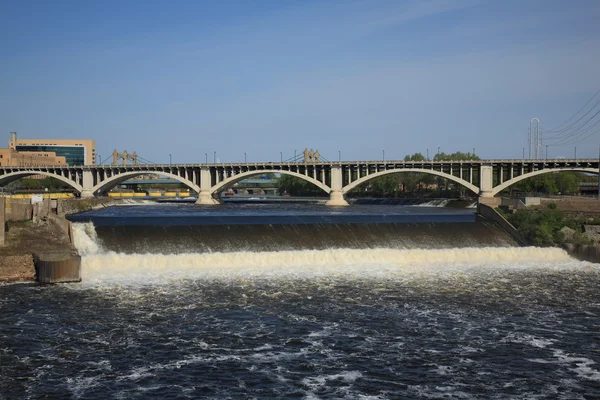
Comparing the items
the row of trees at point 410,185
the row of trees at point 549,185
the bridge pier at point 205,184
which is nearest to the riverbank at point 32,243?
the bridge pier at point 205,184

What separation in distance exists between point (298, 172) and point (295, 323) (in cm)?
8060

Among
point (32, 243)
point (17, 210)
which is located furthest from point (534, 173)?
point (32, 243)

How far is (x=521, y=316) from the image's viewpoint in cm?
2645

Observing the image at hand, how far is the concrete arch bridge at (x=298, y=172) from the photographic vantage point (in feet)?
309

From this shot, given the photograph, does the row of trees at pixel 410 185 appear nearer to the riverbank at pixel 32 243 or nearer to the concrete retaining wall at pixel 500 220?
the concrete retaining wall at pixel 500 220

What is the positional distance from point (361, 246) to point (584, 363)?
23.8m

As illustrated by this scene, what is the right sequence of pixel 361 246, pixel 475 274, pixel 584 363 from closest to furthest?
pixel 584 363
pixel 475 274
pixel 361 246

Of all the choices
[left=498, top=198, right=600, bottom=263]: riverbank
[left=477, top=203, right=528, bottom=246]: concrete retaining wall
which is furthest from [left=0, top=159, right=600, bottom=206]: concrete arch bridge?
[left=498, top=198, right=600, bottom=263]: riverbank

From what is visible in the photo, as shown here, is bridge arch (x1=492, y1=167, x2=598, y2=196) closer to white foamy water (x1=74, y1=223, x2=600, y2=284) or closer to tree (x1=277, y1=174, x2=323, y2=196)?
white foamy water (x1=74, y1=223, x2=600, y2=284)

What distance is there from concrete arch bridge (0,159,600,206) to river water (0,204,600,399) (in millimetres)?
52660

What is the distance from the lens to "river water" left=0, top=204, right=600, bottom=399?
18703 mm

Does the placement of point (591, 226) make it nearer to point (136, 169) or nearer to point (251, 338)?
point (251, 338)

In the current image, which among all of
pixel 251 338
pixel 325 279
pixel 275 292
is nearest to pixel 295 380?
pixel 251 338

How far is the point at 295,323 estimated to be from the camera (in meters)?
24.9
